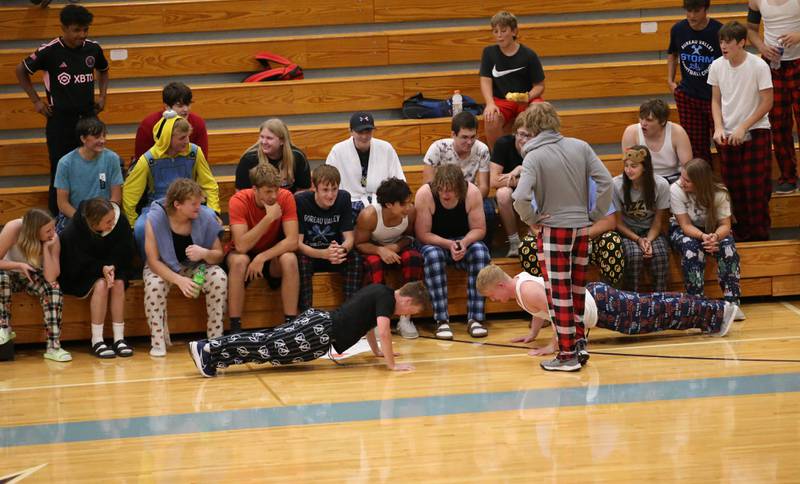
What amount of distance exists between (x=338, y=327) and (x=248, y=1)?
4.04 meters

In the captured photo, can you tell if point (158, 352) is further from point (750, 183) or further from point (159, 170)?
point (750, 183)

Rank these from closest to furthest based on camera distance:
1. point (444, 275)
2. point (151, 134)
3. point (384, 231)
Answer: point (444, 275) < point (384, 231) < point (151, 134)

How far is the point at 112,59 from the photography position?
8.30m

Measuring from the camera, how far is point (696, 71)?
7.42 meters

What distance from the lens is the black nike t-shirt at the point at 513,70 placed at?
7.45 metres

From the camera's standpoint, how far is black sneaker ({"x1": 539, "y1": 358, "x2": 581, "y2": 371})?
17.8 feet

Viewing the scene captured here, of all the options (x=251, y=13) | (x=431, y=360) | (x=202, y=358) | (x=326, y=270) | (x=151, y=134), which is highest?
(x=251, y=13)

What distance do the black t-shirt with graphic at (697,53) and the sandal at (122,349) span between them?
13.7 ft

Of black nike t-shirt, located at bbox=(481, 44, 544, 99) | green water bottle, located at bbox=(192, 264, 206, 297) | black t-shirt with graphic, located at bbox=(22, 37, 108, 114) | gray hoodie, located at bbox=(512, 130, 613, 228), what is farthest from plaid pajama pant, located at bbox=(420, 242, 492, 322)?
black t-shirt with graphic, located at bbox=(22, 37, 108, 114)

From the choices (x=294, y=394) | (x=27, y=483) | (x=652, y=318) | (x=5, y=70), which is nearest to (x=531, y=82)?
(x=652, y=318)

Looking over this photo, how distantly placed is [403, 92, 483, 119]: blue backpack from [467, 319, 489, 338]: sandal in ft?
6.82

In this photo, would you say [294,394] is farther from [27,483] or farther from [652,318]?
[652,318]

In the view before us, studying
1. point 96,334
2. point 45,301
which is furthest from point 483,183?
point 45,301

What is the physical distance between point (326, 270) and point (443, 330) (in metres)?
0.86
